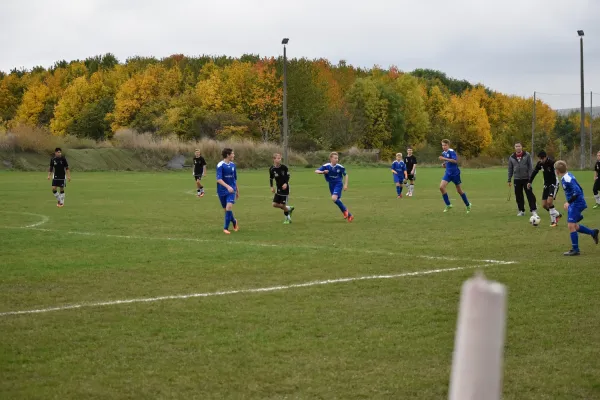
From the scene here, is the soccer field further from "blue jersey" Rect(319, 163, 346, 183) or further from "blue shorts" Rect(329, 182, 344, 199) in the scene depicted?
"blue jersey" Rect(319, 163, 346, 183)

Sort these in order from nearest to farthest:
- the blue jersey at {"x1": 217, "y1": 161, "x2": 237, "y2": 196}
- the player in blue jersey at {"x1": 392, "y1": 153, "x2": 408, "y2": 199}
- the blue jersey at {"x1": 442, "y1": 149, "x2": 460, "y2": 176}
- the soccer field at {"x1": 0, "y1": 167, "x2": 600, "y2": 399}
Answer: the soccer field at {"x1": 0, "y1": 167, "x2": 600, "y2": 399} < the blue jersey at {"x1": 217, "y1": 161, "x2": 237, "y2": 196} < the blue jersey at {"x1": 442, "y1": 149, "x2": 460, "y2": 176} < the player in blue jersey at {"x1": 392, "y1": 153, "x2": 408, "y2": 199}

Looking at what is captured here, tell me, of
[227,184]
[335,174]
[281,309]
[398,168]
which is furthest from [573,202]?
[398,168]

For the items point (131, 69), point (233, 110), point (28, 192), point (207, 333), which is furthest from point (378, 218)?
point (131, 69)

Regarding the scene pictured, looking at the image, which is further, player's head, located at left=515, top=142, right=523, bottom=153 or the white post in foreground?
player's head, located at left=515, top=142, right=523, bottom=153

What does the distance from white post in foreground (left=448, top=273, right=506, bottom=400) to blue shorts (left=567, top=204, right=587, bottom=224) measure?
13443mm

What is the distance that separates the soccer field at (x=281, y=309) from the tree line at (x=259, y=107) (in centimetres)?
6638

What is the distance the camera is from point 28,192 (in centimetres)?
3650

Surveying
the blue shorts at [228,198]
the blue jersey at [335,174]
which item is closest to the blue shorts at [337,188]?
the blue jersey at [335,174]

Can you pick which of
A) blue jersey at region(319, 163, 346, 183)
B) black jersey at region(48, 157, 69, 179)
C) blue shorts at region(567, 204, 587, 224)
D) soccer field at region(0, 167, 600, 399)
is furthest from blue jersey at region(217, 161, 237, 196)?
black jersey at region(48, 157, 69, 179)

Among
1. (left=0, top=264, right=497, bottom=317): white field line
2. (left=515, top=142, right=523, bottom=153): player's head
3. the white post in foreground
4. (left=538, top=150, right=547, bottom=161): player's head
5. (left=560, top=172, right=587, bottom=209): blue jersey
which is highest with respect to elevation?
(left=515, top=142, right=523, bottom=153): player's head

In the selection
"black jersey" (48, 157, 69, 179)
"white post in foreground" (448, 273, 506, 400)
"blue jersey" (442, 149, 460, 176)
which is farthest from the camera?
"black jersey" (48, 157, 69, 179)

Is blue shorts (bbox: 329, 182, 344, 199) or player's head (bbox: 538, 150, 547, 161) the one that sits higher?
player's head (bbox: 538, 150, 547, 161)

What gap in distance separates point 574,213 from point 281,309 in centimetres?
686

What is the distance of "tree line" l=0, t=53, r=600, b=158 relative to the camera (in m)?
92.2
